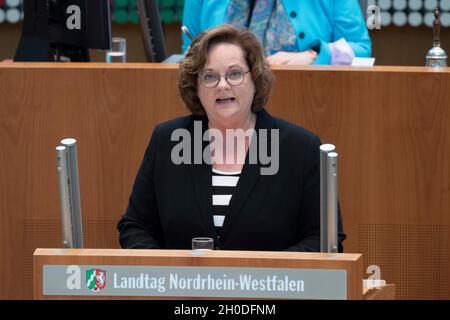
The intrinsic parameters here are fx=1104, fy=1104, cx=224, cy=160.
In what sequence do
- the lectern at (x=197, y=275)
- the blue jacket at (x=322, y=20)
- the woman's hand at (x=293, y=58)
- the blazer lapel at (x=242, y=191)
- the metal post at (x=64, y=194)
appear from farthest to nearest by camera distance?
the blue jacket at (x=322, y=20), the woman's hand at (x=293, y=58), the blazer lapel at (x=242, y=191), the metal post at (x=64, y=194), the lectern at (x=197, y=275)

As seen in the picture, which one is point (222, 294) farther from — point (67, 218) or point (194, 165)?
point (194, 165)

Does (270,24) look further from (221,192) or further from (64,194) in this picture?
(64,194)

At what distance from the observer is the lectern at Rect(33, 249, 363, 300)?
2441 millimetres

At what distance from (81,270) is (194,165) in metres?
0.91

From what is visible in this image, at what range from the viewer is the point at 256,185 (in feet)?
10.7

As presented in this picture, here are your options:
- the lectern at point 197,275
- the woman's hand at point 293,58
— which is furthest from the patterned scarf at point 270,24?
the lectern at point 197,275

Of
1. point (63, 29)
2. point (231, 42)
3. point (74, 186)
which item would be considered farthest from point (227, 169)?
point (63, 29)

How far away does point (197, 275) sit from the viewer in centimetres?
246

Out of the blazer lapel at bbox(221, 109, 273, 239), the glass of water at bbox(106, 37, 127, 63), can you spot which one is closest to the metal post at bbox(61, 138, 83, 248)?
the blazer lapel at bbox(221, 109, 273, 239)

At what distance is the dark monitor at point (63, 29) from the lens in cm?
455

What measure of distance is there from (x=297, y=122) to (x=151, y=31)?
Result: 1.02 m

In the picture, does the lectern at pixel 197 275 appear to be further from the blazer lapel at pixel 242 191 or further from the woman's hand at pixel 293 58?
the woman's hand at pixel 293 58

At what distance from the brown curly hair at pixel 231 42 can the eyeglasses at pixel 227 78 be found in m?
0.04
